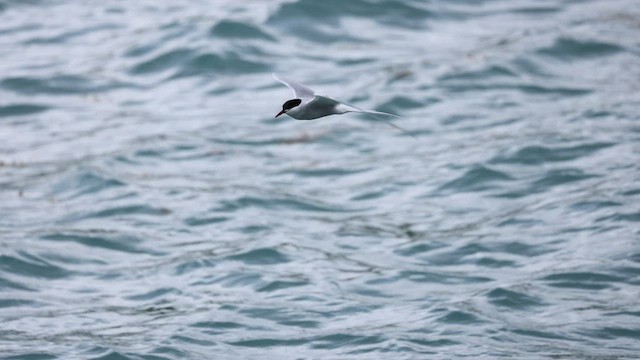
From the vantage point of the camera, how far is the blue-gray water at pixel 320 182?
27.6ft

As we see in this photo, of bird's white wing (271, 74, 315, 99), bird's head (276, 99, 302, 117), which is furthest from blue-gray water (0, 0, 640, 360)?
bird's head (276, 99, 302, 117)

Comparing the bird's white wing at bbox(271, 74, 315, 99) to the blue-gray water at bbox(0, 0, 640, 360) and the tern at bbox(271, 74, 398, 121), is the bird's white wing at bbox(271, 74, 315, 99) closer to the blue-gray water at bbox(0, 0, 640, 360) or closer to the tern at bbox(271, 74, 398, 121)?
the tern at bbox(271, 74, 398, 121)

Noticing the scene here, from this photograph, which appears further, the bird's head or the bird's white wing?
the bird's white wing

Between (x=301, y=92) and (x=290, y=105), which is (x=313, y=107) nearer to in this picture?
(x=290, y=105)

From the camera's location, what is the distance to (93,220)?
10.3 meters

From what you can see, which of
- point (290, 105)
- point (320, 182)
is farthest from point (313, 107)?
point (320, 182)

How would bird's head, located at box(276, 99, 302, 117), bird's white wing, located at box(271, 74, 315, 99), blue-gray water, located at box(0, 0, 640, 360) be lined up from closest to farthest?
bird's head, located at box(276, 99, 302, 117) → bird's white wing, located at box(271, 74, 315, 99) → blue-gray water, located at box(0, 0, 640, 360)

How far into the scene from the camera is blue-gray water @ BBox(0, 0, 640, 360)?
8.41 m

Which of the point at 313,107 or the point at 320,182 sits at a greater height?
the point at 313,107

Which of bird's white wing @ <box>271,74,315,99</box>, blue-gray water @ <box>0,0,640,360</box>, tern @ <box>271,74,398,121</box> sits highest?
tern @ <box>271,74,398,121</box>

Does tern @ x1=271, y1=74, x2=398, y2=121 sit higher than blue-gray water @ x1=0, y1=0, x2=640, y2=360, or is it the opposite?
tern @ x1=271, y1=74, x2=398, y2=121

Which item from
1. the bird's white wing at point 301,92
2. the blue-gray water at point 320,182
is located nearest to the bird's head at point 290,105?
the bird's white wing at point 301,92

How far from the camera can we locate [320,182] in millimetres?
11016

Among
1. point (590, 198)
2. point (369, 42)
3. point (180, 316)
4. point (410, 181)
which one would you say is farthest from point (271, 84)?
point (180, 316)
